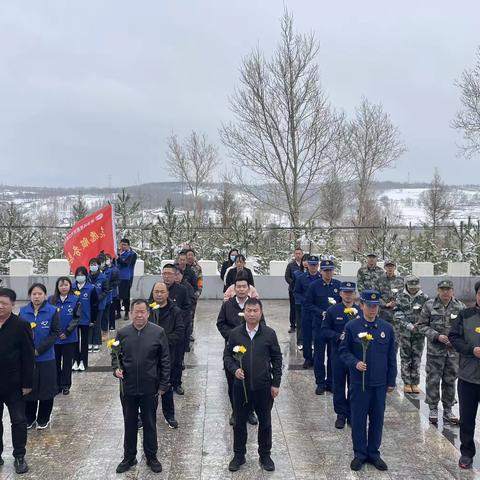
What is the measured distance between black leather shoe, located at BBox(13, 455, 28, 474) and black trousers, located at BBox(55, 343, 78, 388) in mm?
2058

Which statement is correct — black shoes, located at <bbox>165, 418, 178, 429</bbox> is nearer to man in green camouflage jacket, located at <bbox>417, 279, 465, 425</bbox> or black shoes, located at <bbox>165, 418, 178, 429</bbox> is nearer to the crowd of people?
the crowd of people

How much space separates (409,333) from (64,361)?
4.82 meters

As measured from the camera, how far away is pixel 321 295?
8.01 meters

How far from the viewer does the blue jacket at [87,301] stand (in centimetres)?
847

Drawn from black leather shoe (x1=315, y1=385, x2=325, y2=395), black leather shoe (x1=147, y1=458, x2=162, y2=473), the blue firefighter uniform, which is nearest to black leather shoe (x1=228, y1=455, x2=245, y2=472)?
black leather shoe (x1=147, y1=458, x2=162, y2=473)

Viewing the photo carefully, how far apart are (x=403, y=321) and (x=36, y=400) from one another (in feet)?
15.9

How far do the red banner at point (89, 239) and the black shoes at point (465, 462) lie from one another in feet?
27.0

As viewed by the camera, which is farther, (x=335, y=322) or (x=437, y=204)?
(x=437, y=204)

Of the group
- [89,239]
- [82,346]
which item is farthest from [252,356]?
[89,239]

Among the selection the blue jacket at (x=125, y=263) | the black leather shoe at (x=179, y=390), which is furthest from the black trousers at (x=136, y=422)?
the blue jacket at (x=125, y=263)

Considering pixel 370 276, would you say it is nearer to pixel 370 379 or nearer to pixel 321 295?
pixel 321 295

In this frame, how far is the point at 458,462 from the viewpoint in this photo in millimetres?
5605

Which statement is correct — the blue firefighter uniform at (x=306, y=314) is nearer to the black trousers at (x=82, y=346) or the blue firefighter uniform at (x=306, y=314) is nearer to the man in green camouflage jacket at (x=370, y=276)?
the man in green camouflage jacket at (x=370, y=276)

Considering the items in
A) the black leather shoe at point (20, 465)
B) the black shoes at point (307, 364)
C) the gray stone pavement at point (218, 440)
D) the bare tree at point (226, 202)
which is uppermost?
the bare tree at point (226, 202)
